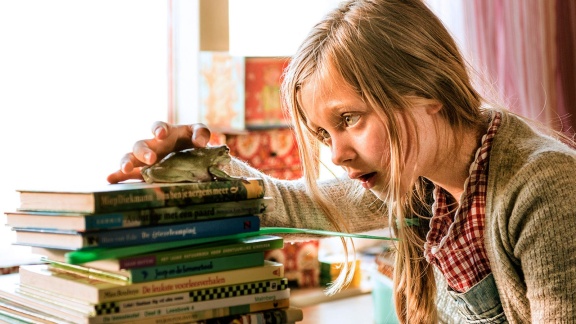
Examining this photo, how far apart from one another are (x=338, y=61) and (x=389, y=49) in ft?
0.27

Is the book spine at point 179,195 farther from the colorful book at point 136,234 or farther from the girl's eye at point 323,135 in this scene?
the girl's eye at point 323,135

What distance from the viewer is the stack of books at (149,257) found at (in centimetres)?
80

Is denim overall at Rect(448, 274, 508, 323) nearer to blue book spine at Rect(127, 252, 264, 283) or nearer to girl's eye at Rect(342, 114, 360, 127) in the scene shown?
girl's eye at Rect(342, 114, 360, 127)

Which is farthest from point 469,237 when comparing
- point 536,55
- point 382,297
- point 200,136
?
point 536,55

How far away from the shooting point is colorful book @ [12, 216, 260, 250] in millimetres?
Result: 796

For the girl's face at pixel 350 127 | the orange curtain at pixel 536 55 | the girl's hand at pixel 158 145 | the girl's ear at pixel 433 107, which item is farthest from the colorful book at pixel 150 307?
the orange curtain at pixel 536 55

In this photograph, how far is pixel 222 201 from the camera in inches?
34.3

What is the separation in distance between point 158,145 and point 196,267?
12.2 inches

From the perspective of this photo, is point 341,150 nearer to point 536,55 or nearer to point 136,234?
point 136,234

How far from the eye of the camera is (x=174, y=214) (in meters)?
0.84

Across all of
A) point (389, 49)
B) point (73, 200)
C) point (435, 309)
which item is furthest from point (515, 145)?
point (73, 200)

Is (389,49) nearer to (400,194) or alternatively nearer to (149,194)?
(400,194)

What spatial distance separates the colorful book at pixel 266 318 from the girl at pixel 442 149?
0.27m

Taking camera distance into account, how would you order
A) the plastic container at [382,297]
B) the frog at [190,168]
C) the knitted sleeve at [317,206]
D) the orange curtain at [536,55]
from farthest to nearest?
1. the orange curtain at [536,55]
2. the plastic container at [382,297]
3. the knitted sleeve at [317,206]
4. the frog at [190,168]
